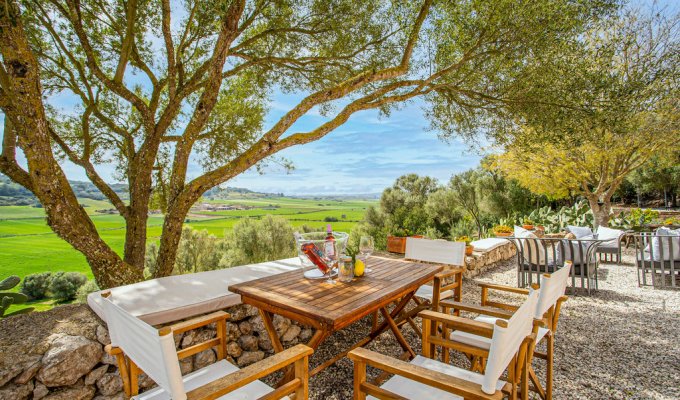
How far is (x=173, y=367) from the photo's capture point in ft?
3.94

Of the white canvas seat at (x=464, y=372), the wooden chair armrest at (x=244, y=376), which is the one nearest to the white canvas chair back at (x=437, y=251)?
the white canvas seat at (x=464, y=372)

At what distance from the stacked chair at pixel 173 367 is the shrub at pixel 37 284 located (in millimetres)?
6740

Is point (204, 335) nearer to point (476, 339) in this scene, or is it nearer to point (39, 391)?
point (39, 391)

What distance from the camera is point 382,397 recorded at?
5.05ft

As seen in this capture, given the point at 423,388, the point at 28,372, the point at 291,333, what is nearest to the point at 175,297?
the point at 28,372

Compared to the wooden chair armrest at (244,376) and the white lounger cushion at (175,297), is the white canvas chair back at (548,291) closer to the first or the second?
the wooden chair armrest at (244,376)

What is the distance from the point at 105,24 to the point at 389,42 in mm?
4118

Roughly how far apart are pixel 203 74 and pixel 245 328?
12.3 feet

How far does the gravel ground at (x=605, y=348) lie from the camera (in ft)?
8.19

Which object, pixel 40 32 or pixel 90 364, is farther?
pixel 40 32

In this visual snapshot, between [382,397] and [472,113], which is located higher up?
[472,113]

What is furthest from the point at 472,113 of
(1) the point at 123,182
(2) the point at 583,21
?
(1) the point at 123,182

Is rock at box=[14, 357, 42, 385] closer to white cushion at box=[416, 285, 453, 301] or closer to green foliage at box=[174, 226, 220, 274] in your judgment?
white cushion at box=[416, 285, 453, 301]

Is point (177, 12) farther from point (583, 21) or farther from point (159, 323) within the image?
point (583, 21)
